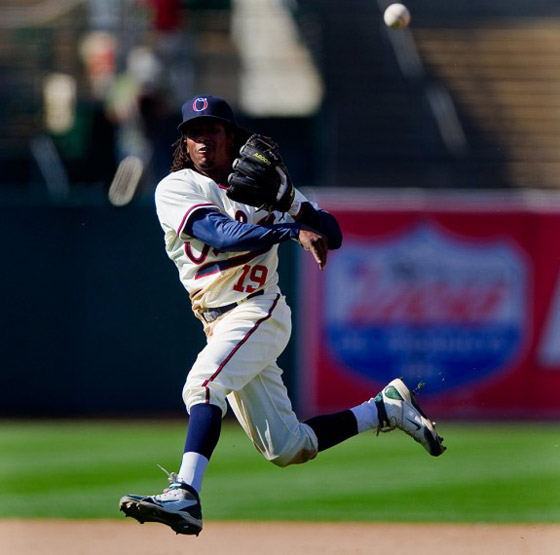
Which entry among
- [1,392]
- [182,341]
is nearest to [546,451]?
[182,341]

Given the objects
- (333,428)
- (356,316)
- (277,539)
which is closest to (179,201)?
(333,428)

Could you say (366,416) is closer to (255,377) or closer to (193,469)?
(255,377)

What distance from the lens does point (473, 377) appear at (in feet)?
36.8

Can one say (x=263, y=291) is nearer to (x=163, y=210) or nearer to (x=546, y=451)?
(x=163, y=210)

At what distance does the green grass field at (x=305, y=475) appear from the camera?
23.7 ft

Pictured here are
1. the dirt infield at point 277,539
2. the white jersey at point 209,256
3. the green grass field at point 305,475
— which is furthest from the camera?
the green grass field at point 305,475

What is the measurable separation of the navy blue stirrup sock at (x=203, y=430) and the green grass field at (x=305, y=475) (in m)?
2.16

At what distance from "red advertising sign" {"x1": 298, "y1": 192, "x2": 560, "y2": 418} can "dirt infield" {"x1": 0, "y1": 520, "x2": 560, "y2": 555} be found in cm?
448

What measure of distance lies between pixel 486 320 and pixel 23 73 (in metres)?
5.70

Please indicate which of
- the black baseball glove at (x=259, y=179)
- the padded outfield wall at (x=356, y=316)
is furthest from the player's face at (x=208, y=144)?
the padded outfield wall at (x=356, y=316)

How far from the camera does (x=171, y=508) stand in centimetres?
459

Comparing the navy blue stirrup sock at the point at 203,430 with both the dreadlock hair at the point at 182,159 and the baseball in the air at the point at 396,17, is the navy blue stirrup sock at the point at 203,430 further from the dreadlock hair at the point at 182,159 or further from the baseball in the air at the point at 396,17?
the baseball in the air at the point at 396,17

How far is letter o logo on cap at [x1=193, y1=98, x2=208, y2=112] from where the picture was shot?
196 inches

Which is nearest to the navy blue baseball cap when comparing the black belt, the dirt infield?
the black belt
